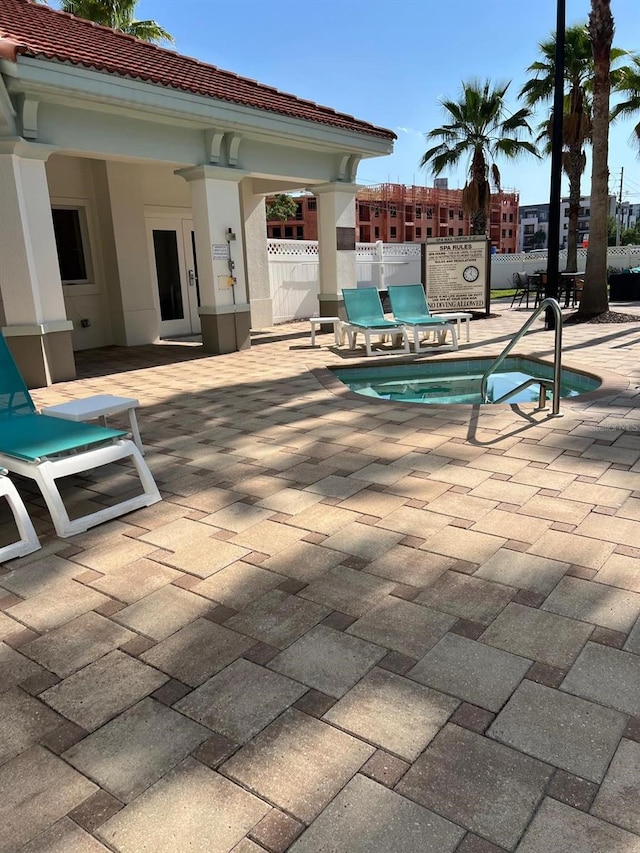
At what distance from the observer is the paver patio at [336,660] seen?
1.70 m

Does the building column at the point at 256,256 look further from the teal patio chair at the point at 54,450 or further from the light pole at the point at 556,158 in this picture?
the teal patio chair at the point at 54,450

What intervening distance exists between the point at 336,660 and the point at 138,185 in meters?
11.5

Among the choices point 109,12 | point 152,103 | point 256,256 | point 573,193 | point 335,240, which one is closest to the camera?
point 152,103

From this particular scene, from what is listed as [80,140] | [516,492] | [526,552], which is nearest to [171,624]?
[526,552]

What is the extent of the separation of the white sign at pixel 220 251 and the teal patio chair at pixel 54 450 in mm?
6498

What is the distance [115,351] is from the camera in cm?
1171

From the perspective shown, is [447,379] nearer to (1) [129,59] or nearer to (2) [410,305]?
(2) [410,305]

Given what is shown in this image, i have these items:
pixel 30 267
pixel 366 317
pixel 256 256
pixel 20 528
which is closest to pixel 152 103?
pixel 30 267

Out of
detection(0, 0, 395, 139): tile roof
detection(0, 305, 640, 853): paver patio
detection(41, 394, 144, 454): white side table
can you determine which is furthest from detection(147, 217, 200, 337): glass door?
detection(0, 305, 640, 853): paver patio

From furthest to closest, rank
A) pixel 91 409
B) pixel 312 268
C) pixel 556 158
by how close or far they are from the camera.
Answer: pixel 312 268 < pixel 556 158 < pixel 91 409

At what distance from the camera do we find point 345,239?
1329 centimetres

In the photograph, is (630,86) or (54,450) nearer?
(54,450)

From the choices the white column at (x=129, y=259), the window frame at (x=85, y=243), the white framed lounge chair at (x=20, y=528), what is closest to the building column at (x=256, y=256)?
the white column at (x=129, y=259)

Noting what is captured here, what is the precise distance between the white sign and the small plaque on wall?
3.21m
